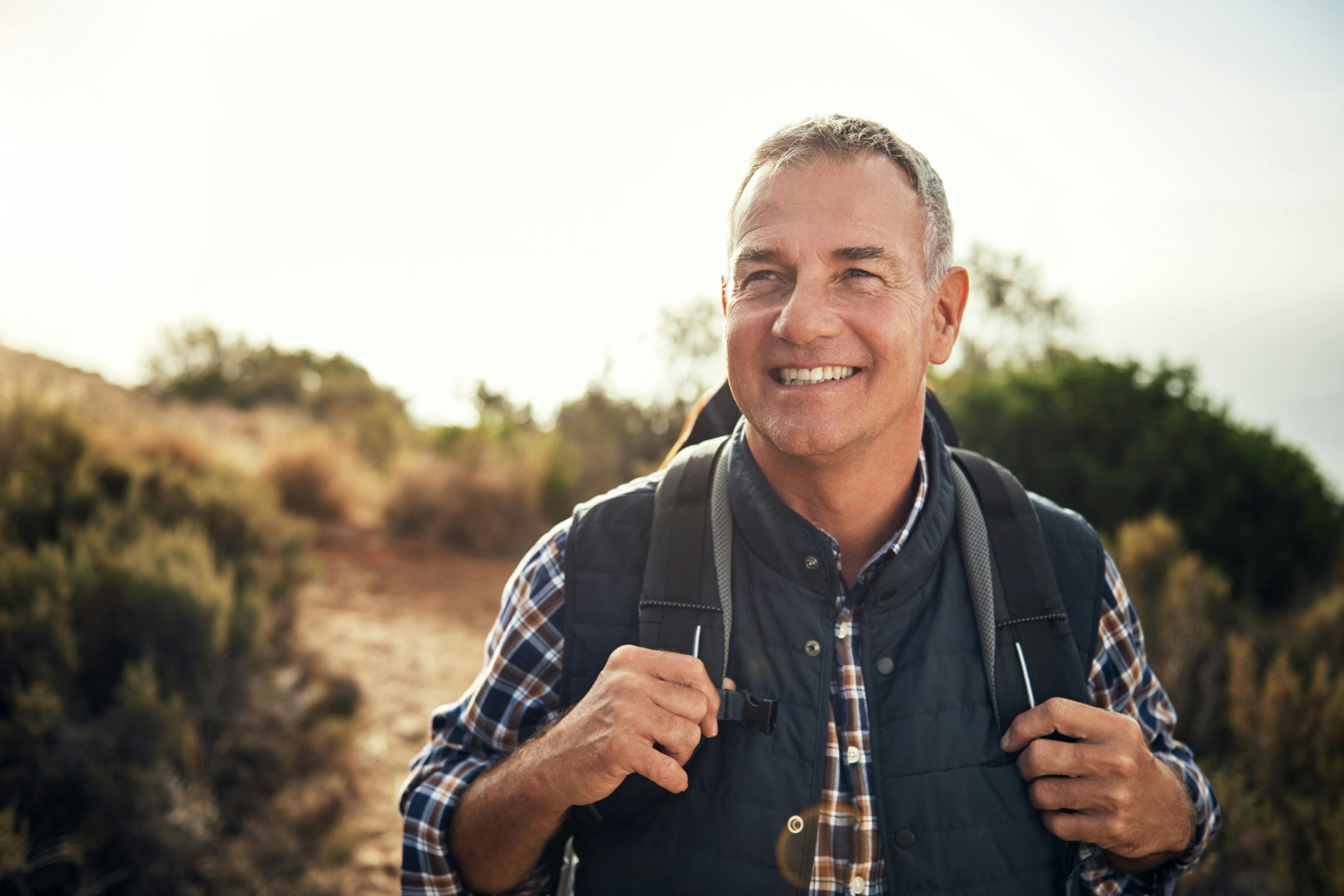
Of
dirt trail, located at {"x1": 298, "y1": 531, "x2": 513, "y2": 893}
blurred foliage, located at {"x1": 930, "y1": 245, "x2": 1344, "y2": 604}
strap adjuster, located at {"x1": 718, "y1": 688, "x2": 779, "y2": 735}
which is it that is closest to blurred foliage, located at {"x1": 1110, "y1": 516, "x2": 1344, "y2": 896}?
blurred foliage, located at {"x1": 930, "y1": 245, "x2": 1344, "y2": 604}

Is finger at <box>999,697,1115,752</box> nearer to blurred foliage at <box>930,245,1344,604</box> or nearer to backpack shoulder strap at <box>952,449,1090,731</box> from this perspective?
backpack shoulder strap at <box>952,449,1090,731</box>

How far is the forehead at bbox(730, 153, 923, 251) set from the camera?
5.72 ft

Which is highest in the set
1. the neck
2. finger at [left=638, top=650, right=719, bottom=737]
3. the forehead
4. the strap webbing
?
the forehead

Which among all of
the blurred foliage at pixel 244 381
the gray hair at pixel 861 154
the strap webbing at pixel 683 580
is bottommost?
the strap webbing at pixel 683 580

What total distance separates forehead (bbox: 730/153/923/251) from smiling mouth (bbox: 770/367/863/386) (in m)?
0.27

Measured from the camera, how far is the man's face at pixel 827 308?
1729 millimetres

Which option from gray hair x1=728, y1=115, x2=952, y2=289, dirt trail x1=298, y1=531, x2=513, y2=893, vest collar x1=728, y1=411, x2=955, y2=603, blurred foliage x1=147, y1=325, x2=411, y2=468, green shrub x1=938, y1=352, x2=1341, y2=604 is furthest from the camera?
blurred foliage x1=147, y1=325, x2=411, y2=468

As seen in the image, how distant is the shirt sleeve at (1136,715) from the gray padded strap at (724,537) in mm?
841

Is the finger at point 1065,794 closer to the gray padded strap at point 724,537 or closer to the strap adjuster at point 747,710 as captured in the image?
the strap adjuster at point 747,710

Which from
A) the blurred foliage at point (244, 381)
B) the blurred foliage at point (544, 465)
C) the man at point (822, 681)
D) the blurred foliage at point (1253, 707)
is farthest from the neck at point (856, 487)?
the blurred foliage at point (244, 381)

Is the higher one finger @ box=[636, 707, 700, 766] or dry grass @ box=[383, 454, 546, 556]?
dry grass @ box=[383, 454, 546, 556]

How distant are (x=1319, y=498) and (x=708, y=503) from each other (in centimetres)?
549

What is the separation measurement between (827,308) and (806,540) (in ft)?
1.69

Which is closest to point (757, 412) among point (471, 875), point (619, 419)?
point (471, 875)
